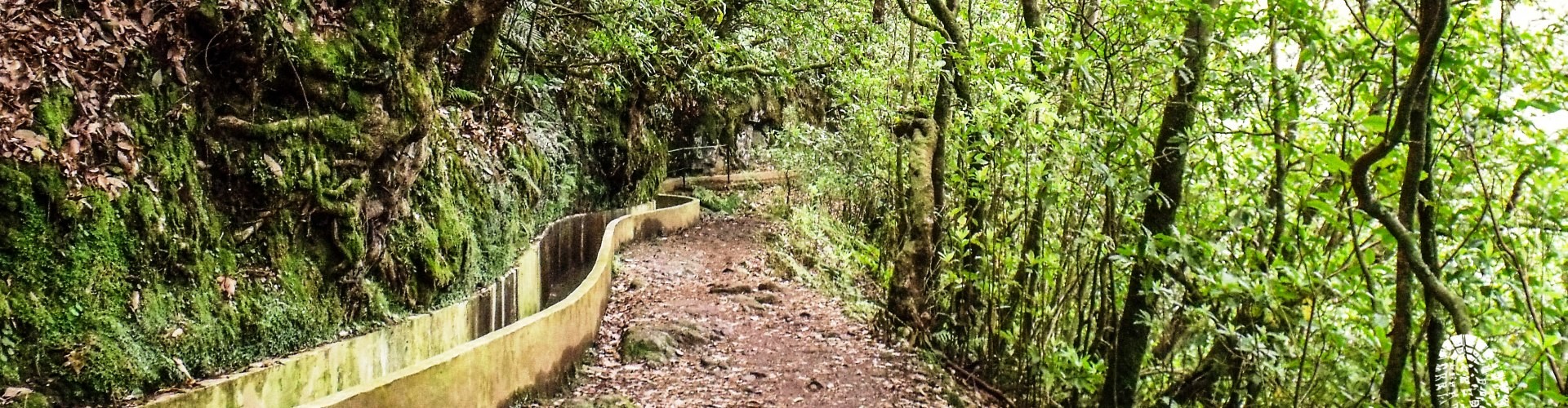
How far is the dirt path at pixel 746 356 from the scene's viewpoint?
23.2 ft

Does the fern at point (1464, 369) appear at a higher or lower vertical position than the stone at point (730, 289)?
higher

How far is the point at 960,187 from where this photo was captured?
8031 millimetres

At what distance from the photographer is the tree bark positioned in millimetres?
4031

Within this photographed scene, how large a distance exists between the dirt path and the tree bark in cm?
220

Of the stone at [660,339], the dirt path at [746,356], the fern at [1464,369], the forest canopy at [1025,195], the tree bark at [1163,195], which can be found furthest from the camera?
the stone at [660,339]

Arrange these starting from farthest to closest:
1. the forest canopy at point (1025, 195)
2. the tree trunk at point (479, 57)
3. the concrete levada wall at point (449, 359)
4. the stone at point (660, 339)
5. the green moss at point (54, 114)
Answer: the tree trunk at point (479, 57) < the stone at point (660, 339) < the concrete levada wall at point (449, 359) < the green moss at point (54, 114) < the forest canopy at point (1025, 195)

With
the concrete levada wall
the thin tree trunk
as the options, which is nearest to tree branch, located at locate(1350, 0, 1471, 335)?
the thin tree trunk

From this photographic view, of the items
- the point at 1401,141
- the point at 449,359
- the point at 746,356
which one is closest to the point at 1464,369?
the point at 1401,141

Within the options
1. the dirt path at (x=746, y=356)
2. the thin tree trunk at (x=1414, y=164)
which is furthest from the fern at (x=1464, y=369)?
the dirt path at (x=746, y=356)

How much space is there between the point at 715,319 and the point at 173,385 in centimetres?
567

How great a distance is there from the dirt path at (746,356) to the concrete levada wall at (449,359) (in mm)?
443

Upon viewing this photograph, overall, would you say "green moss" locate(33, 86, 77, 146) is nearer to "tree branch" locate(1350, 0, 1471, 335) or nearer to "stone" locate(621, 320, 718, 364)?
"stone" locate(621, 320, 718, 364)

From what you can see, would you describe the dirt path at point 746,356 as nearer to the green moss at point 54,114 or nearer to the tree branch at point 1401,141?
the green moss at point 54,114

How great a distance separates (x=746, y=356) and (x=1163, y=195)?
5.01 meters
